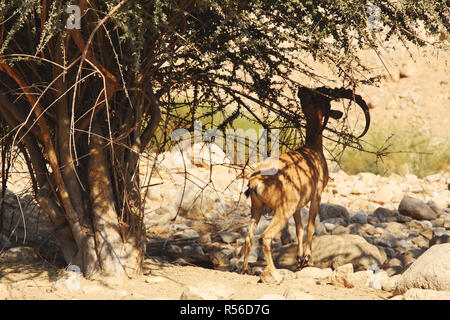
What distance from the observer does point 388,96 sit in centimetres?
2398

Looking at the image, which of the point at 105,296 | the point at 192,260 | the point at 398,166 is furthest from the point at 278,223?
the point at 398,166

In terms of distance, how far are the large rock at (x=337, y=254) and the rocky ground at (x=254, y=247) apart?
1 centimetres

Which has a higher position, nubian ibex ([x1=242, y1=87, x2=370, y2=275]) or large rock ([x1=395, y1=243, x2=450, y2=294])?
nubian ibex ([x1=242, y1=87, x2=370, y2=275])

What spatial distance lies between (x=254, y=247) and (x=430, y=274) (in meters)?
3.45

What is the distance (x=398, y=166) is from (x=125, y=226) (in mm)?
11805

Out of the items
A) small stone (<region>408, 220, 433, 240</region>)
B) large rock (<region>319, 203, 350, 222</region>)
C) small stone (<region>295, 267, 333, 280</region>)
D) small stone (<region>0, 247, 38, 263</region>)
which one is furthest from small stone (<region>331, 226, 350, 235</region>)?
small stone (<region>0, 247, 38, 263</region>)

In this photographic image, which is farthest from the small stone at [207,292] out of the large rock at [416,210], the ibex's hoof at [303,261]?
the large rock at [416,210]

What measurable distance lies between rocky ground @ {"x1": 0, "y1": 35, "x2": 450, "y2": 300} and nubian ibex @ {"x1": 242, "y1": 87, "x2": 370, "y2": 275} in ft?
0.89

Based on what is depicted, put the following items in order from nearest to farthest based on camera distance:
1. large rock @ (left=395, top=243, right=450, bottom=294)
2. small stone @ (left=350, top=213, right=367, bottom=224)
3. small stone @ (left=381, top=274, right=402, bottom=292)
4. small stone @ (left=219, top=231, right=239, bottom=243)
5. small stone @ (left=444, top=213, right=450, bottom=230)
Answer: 1. large rock @ (left=395, top=243, right=450, bottom=294)
2. small stone @ (left=381, top=274, right=402, bottom=292)
3. small stone @ (left=219, top=231, right=239, bottom=243)
4. small stone @ (left=444, top=213, right=450, bottom=230)
5. small stone @ (left=350, top=213, right=367, bottom=224)

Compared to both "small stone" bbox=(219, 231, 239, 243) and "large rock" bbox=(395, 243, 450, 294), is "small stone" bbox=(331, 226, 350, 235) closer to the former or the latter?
"small stone" bbox=(219, 231, 239, 243)

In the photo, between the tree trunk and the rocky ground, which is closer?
the rocky ground

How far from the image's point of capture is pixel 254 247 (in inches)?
334

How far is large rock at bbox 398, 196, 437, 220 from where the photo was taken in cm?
1072

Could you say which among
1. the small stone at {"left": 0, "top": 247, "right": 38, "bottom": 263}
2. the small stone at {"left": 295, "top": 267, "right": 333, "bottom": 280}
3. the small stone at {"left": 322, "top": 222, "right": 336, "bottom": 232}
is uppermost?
the small stone at {"left": 322, "top": 222, "right": 336, "bottom": 232}
